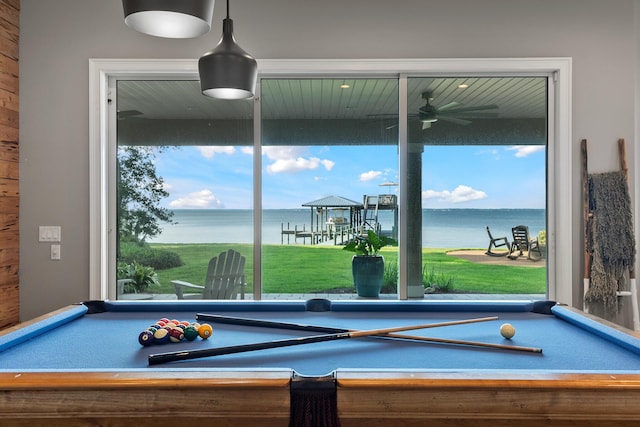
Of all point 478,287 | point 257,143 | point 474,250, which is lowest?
point 478,287

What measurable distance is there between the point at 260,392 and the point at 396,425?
0.35 meters

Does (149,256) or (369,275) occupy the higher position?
(149,256)

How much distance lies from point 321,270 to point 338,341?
1.84 meters

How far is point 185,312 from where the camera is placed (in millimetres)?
1972

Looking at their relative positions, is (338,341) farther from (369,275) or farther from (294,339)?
(369,275)

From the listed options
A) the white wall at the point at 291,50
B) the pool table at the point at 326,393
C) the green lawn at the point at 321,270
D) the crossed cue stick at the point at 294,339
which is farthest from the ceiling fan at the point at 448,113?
the pool table at the point at 326,393

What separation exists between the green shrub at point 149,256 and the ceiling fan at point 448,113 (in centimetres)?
207

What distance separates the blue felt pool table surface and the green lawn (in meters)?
1.27

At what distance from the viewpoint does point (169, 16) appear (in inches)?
54.8

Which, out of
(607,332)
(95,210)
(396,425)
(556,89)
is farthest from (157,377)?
(556,89)

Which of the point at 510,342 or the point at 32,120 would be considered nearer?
the point at 510,342

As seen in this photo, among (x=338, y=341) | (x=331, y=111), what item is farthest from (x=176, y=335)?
(x=331, y=111)

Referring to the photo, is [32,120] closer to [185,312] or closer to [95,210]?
[95,210]

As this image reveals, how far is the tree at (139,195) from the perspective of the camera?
3.24m
